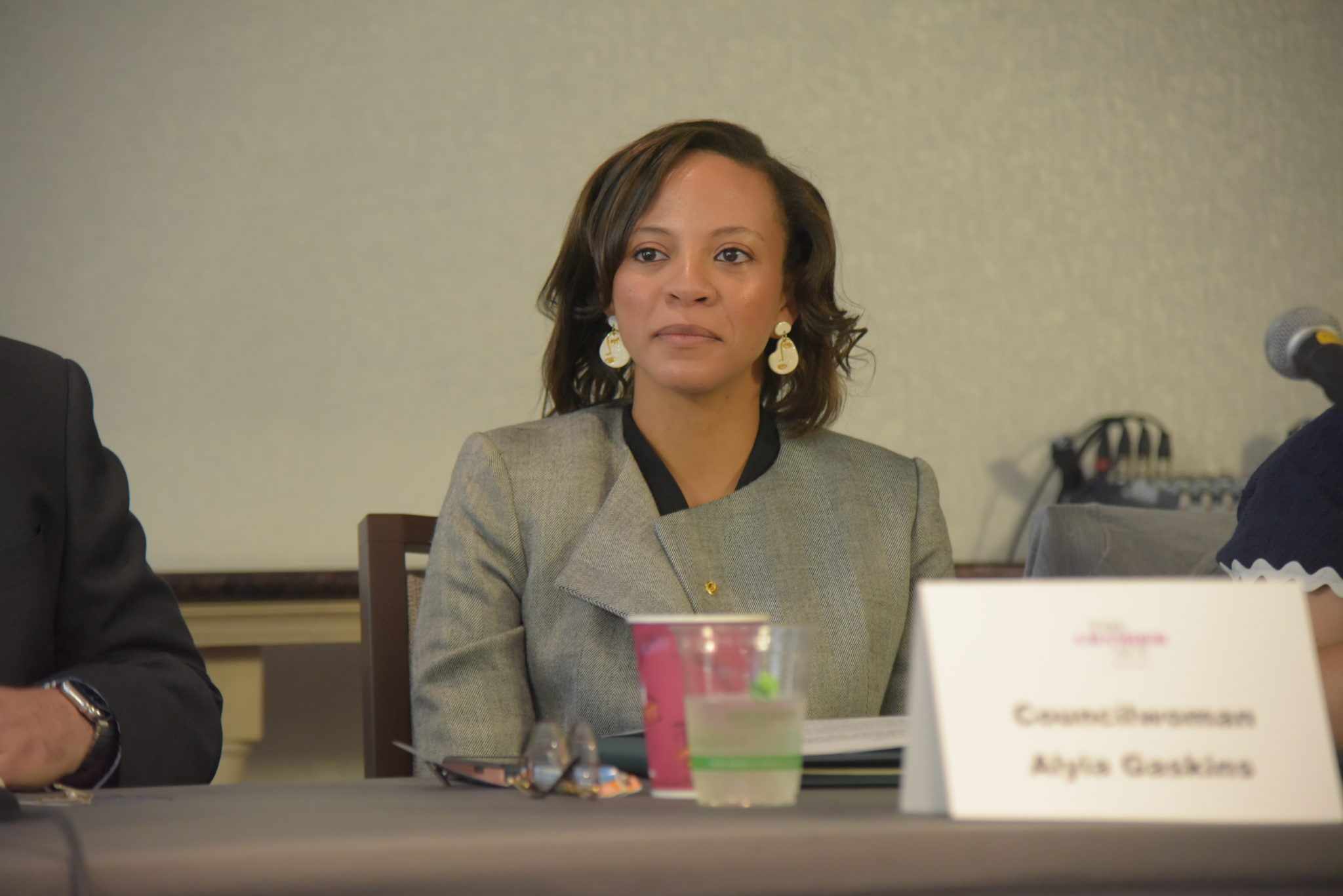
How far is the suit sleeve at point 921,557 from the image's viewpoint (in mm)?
1238

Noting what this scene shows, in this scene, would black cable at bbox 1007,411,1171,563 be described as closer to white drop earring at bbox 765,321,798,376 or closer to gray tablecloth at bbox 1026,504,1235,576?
gray tablecloth at bbox 1026,504,1235,576

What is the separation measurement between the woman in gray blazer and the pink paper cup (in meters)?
0.49

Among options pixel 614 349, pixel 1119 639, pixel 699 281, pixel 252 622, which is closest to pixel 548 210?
pixel 252 622

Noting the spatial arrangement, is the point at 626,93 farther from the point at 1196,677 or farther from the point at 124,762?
the point at 1196,677

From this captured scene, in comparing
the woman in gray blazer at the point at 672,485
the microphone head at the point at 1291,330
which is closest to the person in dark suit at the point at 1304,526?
the microphone head at the point at 1291,330

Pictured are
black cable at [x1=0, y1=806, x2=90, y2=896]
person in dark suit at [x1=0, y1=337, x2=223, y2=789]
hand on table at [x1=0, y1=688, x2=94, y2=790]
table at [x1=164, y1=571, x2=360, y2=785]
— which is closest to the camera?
black cable at [x1=0, y1=806, x2=90, y2=896]

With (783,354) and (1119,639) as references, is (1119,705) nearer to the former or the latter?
(1119,639)

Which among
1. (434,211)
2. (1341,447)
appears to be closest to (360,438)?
(434,211)

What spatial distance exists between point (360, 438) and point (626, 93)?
32.9 inches

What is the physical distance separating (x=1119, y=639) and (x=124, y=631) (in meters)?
0.83

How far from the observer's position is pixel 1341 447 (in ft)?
3.59

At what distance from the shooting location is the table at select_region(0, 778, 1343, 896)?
1.36ft

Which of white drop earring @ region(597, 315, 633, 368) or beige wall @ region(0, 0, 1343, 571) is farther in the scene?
beige wall @ region(0, 0, 1343, 571)


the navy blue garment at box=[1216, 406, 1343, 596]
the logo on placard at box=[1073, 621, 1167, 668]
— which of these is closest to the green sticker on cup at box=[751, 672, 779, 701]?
the logo on placard at box=[1073, 621, 1167, 668]
